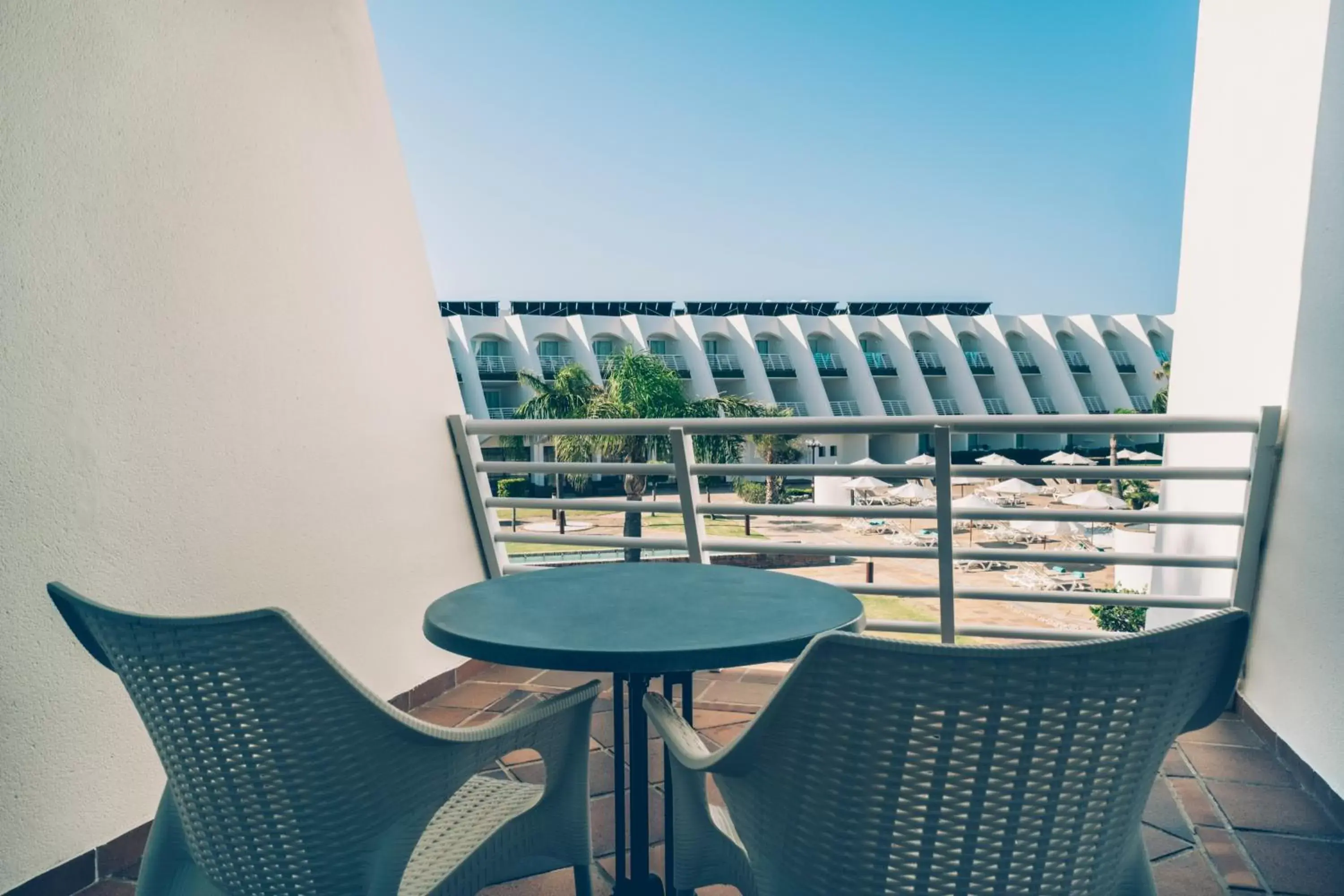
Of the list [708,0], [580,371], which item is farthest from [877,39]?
[580,371]

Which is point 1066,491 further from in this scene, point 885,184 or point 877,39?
point 885,184

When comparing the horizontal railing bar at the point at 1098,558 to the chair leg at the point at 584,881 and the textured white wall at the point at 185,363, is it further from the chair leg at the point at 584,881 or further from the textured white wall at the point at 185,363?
the textured white wall at the point at 185,363

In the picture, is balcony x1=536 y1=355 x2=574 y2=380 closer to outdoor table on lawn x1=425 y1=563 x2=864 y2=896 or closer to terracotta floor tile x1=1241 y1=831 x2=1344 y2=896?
outdoor table on lawn x1=425 y1=563 x2=864 y2=896

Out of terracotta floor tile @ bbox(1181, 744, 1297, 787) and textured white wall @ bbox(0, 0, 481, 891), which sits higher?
textured white wall @ bbox(0, 0, 481, 891)

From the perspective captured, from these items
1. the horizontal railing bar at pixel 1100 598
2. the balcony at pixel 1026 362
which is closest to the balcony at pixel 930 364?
the balcony at pixel 1026 362

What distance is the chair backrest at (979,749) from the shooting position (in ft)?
2.82

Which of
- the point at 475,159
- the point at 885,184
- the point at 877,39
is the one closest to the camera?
the point at 877,39

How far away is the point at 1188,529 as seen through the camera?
13.1 ft

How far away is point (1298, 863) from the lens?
2.00 metres

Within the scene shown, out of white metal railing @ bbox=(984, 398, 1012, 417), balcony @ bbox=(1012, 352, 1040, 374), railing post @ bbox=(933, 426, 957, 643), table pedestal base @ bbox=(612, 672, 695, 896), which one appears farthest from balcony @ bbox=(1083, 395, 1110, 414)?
table pedestal base @ bbox=(612, 672, 695, 896)

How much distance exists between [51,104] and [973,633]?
11.2 feet

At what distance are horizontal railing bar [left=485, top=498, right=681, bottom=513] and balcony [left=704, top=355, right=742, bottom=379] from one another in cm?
4088

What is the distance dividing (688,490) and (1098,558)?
64.2 inches

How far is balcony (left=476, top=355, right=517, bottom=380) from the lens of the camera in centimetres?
4153
